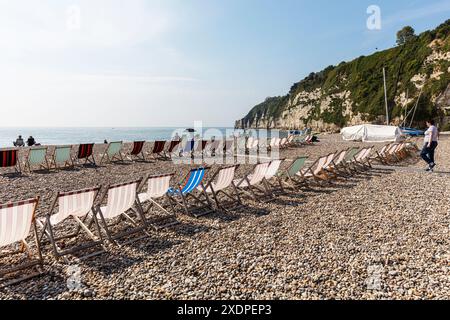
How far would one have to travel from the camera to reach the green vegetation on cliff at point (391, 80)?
160ft

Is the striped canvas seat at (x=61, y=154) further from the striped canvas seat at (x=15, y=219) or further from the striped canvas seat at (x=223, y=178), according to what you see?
the striped canvas seat at (x=15, y=219)

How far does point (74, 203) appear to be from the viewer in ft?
14.4

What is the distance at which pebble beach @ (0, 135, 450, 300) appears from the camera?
3365 mm

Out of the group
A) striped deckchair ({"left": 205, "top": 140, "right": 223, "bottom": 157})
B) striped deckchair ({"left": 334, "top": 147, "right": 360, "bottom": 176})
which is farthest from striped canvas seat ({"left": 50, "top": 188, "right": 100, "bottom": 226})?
striped deckchair ({"left": 205, "top": 140, "right": 223, "bottom": 157})

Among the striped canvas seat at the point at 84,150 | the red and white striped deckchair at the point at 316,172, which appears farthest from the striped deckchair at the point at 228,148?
the red and white striped deckchair at the point at 316,172

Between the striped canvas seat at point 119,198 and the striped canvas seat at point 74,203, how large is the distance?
0.25m

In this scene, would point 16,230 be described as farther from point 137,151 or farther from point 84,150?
point 137,151

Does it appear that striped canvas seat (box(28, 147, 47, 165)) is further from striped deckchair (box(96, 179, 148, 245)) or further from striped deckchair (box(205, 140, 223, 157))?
striped deckchair (box(205, 140, 223, 157))

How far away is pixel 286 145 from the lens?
22.3 meters

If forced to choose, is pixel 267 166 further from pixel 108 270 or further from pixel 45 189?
pixel 45 189

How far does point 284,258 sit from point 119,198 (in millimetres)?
2562

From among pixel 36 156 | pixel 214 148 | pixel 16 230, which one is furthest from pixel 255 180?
pixel 214 148
